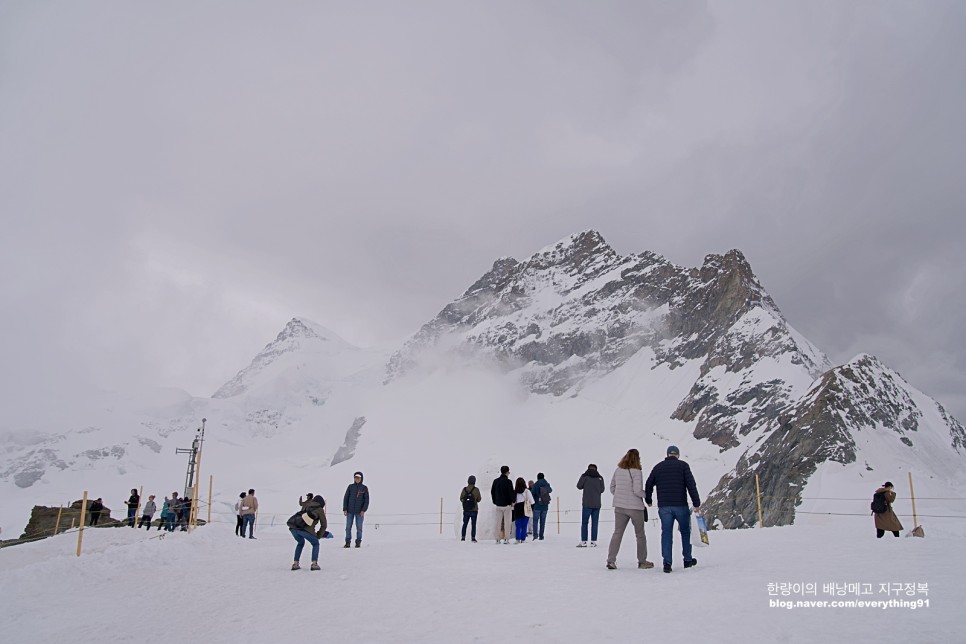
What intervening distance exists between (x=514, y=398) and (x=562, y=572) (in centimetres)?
12309

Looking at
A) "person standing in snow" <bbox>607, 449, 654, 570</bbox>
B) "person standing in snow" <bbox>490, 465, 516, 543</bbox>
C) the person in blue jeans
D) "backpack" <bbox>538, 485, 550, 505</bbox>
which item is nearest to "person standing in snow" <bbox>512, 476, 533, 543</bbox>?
"person standing in snow" <bbox>490, 465, 516, 543</bbox>

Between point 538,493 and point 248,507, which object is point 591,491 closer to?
point 538,493

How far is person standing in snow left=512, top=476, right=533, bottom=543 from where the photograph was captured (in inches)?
662

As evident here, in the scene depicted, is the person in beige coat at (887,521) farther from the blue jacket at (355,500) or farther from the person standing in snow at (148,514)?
the person standing in snow at (148,514)

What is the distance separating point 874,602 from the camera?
6.75 metres

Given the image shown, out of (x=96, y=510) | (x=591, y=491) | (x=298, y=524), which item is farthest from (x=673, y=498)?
(x=96, y=510)

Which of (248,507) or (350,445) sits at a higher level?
(350,445)

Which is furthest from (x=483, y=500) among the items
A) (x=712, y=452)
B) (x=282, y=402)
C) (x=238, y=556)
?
(x=282, y=402)

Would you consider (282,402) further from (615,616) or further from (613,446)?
(615,616)

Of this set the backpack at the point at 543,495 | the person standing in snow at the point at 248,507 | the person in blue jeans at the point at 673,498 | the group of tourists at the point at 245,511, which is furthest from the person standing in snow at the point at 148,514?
the person in blue jeans at the point at 673,498

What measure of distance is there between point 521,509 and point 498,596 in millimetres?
8767

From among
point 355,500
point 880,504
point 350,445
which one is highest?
point 350,445

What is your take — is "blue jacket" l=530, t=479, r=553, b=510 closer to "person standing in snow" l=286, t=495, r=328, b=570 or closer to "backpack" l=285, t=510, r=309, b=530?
"person standing in snow" l=286, t=495, r=328, b=570

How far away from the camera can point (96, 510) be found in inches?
955
